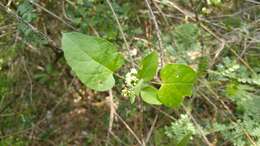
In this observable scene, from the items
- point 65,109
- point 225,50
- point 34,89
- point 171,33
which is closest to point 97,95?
point 65,109

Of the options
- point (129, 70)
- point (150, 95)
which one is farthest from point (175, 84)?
point (129, 70)

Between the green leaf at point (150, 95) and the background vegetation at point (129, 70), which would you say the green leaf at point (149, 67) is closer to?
the green leaf at point (150, 95)

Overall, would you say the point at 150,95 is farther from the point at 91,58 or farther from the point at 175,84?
the point at 91,58

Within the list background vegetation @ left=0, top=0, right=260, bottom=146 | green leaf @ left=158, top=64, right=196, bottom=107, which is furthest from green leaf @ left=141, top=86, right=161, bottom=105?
background vegetation @ left=0, top=0, right=260, bottom=146

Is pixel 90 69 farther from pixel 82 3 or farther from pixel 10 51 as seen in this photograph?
pixel 10 51

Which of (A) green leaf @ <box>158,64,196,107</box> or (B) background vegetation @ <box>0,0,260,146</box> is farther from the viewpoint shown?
(B) background vegetation @ <box>0,0,260,146</box>

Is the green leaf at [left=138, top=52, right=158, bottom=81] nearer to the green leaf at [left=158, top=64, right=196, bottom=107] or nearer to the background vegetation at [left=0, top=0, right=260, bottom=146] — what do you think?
the green leaf at [left=158, top=64, right=196, bottom=107]
